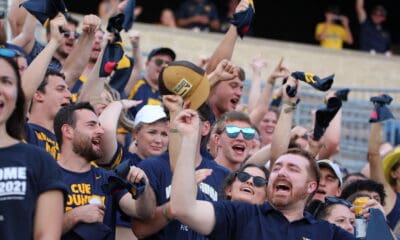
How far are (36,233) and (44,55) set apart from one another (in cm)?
200

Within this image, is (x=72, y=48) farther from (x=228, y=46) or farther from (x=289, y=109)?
(x=289, y=109)

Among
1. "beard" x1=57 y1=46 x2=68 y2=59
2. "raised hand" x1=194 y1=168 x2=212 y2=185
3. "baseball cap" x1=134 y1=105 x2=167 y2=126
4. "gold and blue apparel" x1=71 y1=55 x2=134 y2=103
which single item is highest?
"beard" x1=57 y1=46 x2=68 y2=59

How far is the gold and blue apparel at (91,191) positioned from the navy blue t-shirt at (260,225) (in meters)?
0.98

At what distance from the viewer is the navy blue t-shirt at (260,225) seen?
6.98 m

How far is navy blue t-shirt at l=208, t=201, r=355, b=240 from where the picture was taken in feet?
22.9

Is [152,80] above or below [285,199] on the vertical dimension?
above

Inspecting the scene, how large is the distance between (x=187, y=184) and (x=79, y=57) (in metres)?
3.31

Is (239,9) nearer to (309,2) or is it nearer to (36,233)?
(36,233)

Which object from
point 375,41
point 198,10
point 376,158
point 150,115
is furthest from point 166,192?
point 375,41

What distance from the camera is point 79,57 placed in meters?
9.79

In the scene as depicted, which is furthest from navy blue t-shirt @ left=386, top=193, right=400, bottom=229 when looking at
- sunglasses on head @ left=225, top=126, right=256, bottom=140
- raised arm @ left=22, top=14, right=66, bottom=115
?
raised arm @ left=22, top=14, right=66, bottom=115

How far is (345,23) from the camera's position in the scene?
2148 cm

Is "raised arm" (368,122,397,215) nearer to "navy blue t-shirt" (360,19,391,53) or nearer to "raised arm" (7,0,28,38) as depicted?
"raised arm" (7,0,28,38)

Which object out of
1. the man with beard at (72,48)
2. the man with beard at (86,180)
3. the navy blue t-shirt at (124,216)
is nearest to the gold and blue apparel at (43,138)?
the man with beard at (86,180)
